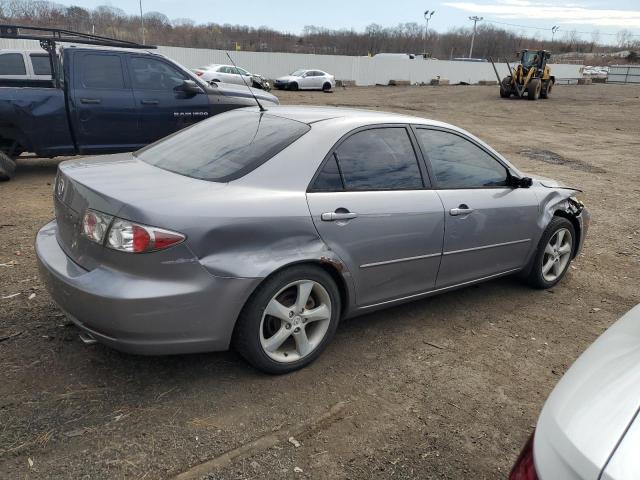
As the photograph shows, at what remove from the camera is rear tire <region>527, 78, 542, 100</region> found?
28781 millimetres

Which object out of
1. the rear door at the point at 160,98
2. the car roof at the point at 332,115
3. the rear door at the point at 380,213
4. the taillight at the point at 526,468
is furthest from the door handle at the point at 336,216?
the rear door at the point at 160,98

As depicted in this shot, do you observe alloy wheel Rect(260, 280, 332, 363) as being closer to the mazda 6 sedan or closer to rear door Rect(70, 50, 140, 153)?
the mazda 6 sedan

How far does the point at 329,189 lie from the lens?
10.4ft

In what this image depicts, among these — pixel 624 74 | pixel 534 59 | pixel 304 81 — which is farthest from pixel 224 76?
pixel 624 74

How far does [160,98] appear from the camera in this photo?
7.88 meters

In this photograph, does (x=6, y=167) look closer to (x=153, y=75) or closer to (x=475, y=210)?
(x=153, y=75)

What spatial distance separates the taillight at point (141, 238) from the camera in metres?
2.56

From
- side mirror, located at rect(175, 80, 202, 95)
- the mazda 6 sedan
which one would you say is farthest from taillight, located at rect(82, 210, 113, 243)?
side mirror, located at rect(175, 80, 202, 95)

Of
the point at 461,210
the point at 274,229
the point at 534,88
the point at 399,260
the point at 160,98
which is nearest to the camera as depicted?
the point at 274,229

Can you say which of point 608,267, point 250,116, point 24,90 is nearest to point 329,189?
point 250,116

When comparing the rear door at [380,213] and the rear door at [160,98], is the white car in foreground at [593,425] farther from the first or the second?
the rear door at [160,98]

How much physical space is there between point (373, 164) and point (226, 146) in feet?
3.15

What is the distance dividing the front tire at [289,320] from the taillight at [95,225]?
83 centimetres

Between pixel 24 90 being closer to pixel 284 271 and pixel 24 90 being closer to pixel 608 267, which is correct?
pixel 284 271
